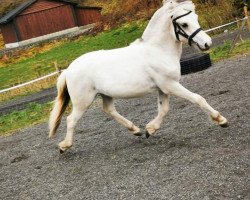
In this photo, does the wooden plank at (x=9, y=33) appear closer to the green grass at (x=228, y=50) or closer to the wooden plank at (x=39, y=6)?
the wooden plank at (x=39, y=6)

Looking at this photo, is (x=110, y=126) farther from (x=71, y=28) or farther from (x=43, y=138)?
(x=71, y=28)

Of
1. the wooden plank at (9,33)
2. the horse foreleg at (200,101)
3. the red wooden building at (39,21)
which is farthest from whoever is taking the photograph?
the wooden plank at (9,33)

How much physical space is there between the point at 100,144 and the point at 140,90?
5.21ft

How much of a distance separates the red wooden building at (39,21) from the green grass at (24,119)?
121 feet

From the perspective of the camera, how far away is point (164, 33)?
6.25 meters

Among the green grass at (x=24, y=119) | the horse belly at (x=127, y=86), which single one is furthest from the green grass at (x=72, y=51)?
the horse belly at (x=127, y=86)

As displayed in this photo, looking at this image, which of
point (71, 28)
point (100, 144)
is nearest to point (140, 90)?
point (100, 144)

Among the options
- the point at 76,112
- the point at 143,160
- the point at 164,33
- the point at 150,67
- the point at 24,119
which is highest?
the point at 164,33

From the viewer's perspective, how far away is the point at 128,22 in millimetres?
40594

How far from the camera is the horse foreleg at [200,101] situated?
5.88 m

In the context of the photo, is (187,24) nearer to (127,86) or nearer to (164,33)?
(164,33)

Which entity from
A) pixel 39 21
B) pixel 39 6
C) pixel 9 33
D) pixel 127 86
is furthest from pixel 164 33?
pixel 9 33

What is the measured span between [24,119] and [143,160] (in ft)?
22.4

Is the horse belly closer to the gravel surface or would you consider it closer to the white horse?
the white horse
